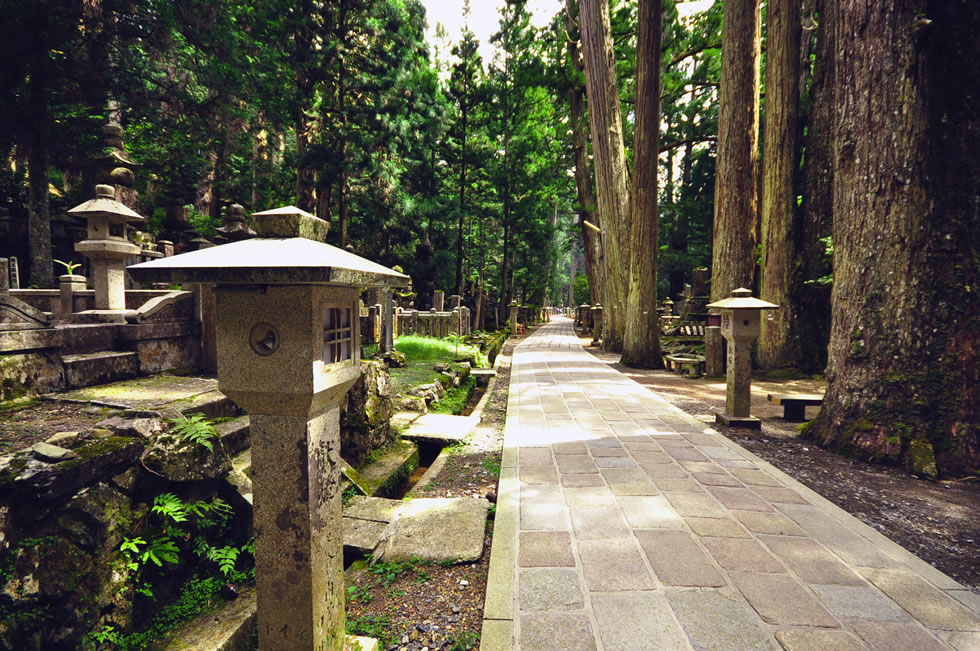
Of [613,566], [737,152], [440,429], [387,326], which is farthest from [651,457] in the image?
[737,152]

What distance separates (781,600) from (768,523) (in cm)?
94

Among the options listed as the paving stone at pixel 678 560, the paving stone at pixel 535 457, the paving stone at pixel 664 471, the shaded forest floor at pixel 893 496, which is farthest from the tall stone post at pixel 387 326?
the paving stone at pixel 678 560

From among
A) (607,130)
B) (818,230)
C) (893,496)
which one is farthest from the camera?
(607,130)

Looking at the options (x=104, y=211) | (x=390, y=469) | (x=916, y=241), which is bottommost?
(x=390, y=469)

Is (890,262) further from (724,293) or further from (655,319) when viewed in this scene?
(655,319)

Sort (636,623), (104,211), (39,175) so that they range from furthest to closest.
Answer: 1. (39,175)
2. (104,211)
3. (636,623)

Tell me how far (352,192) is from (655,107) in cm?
1207

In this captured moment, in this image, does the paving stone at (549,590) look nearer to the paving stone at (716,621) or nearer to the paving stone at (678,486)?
the paving stone at (716,621)

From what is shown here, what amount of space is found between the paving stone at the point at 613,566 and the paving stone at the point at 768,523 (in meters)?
0.97

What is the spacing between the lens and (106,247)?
6.96 m

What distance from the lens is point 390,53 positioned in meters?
15.1

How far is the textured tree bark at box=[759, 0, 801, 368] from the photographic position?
32.2 feet

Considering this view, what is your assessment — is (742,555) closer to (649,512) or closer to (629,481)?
(649,512)

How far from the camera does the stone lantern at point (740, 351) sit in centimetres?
548
